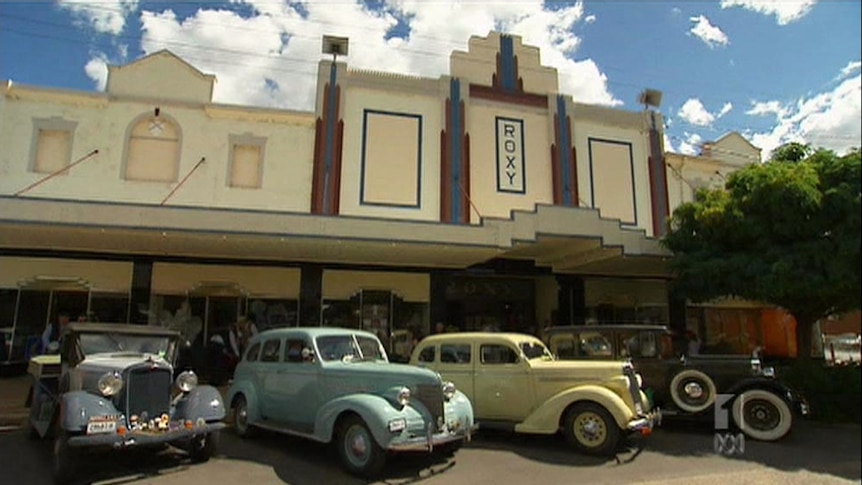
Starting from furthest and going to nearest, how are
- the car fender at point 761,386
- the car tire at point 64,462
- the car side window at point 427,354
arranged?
the car side window at point 427,354
the car fender at point 761,386
the car tire at point 64,462

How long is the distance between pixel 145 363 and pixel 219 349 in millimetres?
6784

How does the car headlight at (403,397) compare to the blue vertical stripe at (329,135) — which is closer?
the car headlight at (403,397)

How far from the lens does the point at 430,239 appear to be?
499 inches

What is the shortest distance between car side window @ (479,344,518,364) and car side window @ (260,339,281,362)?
3359 mm

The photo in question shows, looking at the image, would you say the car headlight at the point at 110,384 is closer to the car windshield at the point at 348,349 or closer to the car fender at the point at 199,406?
the car fender at the point at 199,406

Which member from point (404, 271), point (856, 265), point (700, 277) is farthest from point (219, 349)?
point (856, 265)

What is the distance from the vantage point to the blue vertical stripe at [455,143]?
17.3m

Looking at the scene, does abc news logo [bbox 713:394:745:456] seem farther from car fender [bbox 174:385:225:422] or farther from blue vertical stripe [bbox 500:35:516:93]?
blue vertical stripe [bbox 500:35:516:93]

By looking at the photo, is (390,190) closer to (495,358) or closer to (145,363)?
(495,358)

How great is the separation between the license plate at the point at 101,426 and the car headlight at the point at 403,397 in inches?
134

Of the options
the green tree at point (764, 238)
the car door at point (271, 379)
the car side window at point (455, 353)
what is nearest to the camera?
the green tree at point (764, 238)

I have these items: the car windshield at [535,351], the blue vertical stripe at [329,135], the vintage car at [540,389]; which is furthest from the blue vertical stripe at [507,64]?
the vintage car at [540,389]

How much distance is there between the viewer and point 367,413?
6.69 m

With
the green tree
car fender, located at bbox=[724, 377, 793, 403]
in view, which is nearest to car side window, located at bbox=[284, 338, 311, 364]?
the green tree
